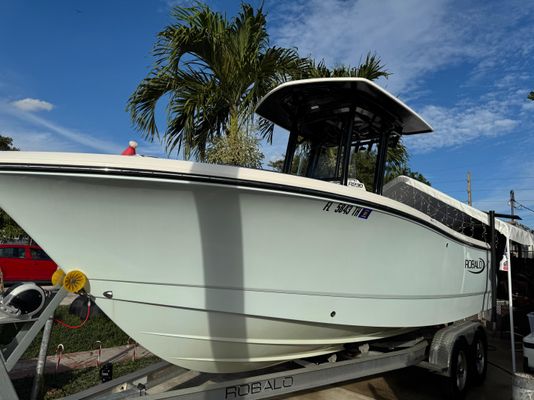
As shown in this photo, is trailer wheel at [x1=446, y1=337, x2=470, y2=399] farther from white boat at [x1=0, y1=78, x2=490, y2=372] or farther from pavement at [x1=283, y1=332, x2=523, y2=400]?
white boat at [x1=0, y1=78, x2=490, y2=372]

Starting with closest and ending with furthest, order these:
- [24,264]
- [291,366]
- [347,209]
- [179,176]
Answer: [179,176] → [347,209] → [291,366] → [24,264]

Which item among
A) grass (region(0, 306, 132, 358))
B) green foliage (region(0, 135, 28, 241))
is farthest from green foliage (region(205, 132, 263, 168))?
green foliage (region(0, 135, 28, 241))

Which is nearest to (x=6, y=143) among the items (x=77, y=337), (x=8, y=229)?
(x=8, y=229)

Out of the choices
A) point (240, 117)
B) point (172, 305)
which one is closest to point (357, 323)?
point (172, 305)

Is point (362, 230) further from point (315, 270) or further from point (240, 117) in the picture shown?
point (240, 117)

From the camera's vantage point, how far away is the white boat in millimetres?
2928

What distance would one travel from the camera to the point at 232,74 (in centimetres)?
675

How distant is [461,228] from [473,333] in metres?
1.51

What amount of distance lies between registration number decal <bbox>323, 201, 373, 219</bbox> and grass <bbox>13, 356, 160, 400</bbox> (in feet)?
11.1

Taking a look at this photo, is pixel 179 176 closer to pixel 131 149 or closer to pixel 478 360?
pixel 131 149

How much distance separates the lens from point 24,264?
13938mm

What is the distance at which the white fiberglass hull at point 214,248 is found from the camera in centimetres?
292

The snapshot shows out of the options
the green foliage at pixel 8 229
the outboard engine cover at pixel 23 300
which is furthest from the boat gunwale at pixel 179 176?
the green foliage at pixel 8 229

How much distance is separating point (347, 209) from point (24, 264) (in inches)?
537
